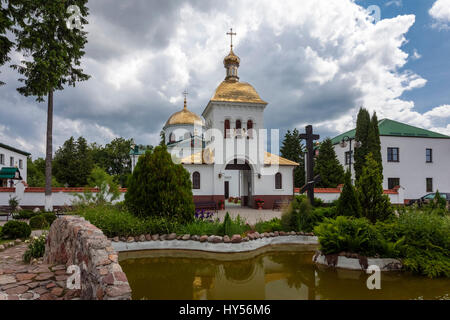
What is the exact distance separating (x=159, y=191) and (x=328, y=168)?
22.1 m

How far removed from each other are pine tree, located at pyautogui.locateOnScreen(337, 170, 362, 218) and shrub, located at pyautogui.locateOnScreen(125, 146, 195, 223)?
16.0 ft

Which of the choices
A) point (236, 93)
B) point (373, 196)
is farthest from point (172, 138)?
point (373, 196)

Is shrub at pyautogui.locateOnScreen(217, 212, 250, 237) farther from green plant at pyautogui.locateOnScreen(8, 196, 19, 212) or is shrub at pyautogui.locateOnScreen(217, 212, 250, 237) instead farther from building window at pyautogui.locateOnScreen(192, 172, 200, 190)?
green plant at pyautogui.locateOnScreen(8, 196, 19, 212)

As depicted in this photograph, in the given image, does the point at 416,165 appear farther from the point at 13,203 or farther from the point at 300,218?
the point at 13,203

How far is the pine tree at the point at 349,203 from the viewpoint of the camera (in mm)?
7617

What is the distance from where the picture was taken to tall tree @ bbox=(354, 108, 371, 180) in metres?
25.0

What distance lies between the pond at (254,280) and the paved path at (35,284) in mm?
1129

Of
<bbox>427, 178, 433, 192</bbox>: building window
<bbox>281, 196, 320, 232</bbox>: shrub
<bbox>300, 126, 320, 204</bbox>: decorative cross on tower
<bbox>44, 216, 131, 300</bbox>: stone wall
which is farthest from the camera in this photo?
<bbox>427, 178, 433, 192</bbox>: building window

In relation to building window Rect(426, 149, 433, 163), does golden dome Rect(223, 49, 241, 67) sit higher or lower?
higher

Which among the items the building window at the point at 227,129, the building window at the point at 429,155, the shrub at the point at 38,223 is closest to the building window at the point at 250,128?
the building window at the point at 227,129

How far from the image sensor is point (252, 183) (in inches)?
784

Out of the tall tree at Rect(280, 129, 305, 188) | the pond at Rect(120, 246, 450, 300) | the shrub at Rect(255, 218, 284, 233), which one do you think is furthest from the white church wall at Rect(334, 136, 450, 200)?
the pond at Rect(120, 246, 450, 300)
